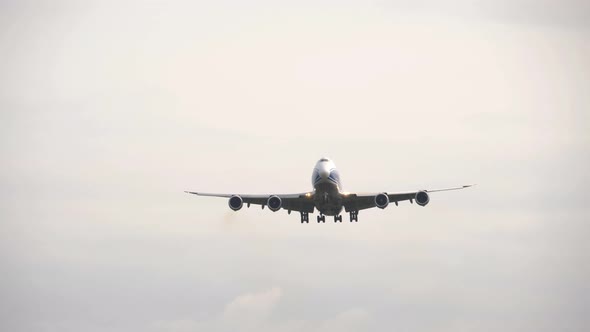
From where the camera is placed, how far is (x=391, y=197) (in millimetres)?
110750

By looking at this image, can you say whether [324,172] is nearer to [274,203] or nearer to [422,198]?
[274,203]

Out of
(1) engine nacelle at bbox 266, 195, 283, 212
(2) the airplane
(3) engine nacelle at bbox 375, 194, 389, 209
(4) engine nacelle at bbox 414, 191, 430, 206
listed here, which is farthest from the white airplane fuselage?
(4) engine nacelle at bbox 414, 191, 430, 206

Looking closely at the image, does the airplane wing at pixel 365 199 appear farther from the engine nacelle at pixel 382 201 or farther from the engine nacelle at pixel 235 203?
the engine nacelle at pixel 235 203

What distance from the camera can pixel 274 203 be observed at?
108m

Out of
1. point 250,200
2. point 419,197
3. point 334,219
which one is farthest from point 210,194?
point 419,197

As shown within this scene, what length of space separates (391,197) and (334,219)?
599 centimetres

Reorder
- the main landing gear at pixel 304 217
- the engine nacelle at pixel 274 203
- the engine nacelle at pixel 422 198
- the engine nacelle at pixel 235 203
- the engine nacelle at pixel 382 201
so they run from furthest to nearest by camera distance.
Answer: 1. the main landing gear at pixel 304 217
2. the engine nacelle at pixel 235 203
3. the engine nacelle at pixel 382 201
4. the engine nacelle at pixel 274 203
5. the engine nacelle at pixel 422 198

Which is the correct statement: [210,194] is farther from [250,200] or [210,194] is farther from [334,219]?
[334,219]

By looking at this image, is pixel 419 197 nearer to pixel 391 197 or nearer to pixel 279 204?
pixel 391 197

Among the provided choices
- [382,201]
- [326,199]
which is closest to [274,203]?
[326,199]

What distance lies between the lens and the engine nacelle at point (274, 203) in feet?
354

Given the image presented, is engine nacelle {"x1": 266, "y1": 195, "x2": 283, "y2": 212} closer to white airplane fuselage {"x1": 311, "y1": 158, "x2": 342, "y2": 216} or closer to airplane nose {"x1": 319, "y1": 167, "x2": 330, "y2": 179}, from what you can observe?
white airplane fuselage {"x1": 311, "y1": 158, "x2": 342, "y2": 216}

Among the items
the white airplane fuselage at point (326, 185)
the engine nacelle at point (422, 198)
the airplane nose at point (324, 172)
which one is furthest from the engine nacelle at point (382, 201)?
the airplane nose at point (324, 172)

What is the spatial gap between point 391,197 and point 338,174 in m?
6.97
